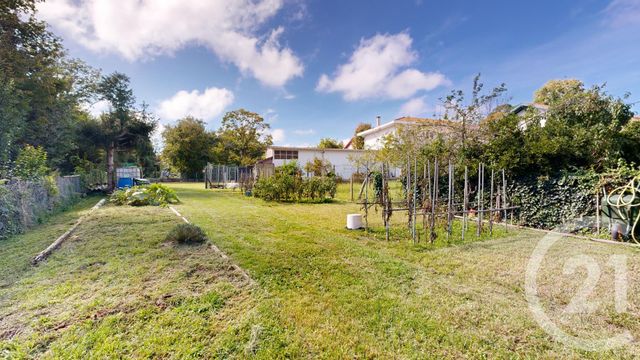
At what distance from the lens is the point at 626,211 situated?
4.93 meters

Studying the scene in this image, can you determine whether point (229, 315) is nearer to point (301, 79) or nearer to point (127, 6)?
point (127, 6)

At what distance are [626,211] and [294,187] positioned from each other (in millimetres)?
9337

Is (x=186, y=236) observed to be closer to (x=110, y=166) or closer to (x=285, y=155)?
(x=110, y=166)

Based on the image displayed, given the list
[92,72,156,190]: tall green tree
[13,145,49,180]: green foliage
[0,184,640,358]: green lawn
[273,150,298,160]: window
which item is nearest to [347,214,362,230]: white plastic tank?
[0,184,640,358]: green lawn

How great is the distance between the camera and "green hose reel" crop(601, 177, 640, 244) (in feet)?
15.9

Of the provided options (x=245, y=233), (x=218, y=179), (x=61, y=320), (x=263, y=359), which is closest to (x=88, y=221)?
(x=245, y=233)

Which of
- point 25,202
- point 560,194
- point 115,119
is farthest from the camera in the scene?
point 115,119

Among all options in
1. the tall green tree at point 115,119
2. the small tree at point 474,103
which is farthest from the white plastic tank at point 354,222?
the tall green tree at point 115,119

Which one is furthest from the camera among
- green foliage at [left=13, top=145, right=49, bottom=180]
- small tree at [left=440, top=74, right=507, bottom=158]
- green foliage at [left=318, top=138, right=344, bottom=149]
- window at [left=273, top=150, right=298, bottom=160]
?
green foliage at [left=318, top=138, right=344, bottom=149]

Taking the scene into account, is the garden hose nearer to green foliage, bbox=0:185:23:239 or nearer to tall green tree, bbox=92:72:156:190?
green foliage, bbox=0:185:23:239

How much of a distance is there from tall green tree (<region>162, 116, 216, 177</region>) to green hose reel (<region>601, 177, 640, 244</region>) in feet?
110

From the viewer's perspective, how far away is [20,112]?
310 inches

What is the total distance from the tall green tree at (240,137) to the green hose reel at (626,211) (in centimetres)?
2826

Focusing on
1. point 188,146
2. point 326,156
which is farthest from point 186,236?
point 188,146
